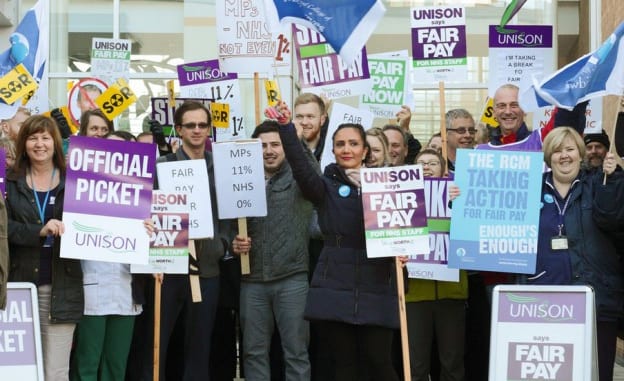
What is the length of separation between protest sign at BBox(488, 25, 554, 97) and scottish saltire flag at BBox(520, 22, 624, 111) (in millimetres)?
1998

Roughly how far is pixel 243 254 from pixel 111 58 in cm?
444

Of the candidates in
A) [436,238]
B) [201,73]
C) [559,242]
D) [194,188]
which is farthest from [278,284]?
[201,73]

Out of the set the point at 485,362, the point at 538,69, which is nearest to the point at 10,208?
the point at 485,362

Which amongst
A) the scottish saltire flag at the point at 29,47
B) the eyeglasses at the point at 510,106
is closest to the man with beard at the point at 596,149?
the eyeglasses at the point at 510,106

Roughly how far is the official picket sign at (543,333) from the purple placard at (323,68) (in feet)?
10.6

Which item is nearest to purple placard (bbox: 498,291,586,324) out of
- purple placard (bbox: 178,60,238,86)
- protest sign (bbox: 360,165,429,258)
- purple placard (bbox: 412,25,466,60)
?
protest sign (bbox: 360,165,429,258)

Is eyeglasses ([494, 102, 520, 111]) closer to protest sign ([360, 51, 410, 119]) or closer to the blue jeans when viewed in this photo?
protest sign ([360, 51, 410, 119])

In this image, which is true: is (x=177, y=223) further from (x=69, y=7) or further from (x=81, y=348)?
(x=69, y=7)

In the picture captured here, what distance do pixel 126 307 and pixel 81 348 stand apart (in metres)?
0.40

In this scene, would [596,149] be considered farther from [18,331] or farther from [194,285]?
[18,331]

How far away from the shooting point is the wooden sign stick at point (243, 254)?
8.39m

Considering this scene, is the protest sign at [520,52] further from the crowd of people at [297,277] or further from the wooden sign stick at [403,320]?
the wooden sign stick at [403,320]

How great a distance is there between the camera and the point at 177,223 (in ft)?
27.4

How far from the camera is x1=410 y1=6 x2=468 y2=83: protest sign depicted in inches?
394
